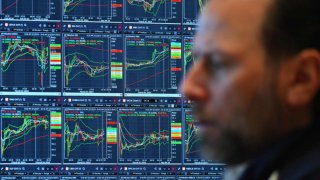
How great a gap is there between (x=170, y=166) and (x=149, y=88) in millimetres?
369

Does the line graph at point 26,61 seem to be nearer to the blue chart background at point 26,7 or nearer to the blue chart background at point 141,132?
the blue chart background at point 26,7

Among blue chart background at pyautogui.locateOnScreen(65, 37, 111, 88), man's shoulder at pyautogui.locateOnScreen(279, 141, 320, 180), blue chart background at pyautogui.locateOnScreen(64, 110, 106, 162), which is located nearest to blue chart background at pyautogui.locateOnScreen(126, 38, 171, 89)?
blue chart background at pyautogui.locateOnScreen(65, 37, 111, 88)

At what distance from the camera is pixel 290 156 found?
81 centimetres

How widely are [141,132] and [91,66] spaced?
14.7 inches

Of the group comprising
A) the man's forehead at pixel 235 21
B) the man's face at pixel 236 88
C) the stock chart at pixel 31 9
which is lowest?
the man's face at pixel 236 88

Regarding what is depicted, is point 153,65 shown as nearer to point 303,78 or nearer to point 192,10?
point 192,10

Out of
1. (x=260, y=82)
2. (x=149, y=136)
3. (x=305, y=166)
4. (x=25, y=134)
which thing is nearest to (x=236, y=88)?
(x=260, y=82)

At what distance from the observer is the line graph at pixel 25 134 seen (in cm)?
229

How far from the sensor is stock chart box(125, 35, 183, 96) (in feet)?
7.76

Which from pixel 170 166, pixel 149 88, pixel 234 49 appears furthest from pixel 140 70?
pixel 234 49

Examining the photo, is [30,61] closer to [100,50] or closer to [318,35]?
[100,50]

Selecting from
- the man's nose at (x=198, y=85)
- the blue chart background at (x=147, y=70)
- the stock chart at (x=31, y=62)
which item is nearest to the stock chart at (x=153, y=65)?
the blue chart background at (x=147, y=70)

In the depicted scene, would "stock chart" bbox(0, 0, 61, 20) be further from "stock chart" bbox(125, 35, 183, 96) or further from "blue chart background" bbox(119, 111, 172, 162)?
"blue chart background" bbox(119, 111, 172, 162)

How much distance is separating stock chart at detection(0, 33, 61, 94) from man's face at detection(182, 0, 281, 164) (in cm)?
152
